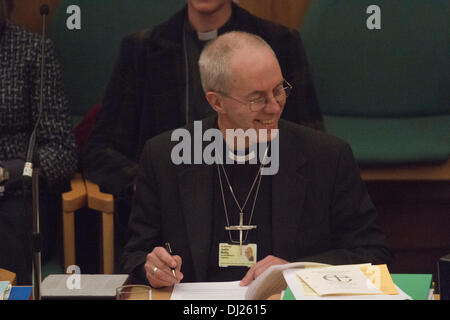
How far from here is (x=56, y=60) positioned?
9.46 feet

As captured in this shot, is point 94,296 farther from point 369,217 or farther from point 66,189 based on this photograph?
point 66,189

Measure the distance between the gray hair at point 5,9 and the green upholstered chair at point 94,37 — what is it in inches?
8.3

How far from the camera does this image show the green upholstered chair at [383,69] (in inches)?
122

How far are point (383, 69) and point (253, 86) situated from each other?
3.87 ft

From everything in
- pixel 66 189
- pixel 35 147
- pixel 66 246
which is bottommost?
pixel 66 246

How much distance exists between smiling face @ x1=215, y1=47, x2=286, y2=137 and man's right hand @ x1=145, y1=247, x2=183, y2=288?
0.51 metres

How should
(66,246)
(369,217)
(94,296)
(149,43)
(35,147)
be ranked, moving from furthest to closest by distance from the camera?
(149,43), (66,246), (369,217), (94,296), (35,147)

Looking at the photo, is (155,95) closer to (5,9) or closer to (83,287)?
(5,9)

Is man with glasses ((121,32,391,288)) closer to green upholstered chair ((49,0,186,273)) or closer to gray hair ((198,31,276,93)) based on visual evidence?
gray hair ((198,31,276,93))

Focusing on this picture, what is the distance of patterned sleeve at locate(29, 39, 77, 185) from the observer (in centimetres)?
283

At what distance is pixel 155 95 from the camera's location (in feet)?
9.68

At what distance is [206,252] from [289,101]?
0.93 metres

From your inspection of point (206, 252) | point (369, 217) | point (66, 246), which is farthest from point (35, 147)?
point (66, 246)

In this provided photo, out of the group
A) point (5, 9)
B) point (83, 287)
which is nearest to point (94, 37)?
point (5, 9)
